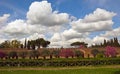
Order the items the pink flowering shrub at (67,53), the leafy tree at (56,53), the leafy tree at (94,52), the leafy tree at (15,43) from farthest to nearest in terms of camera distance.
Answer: the leafy tree at (15,43) → the leafy tree at (94,52) → the leafy tree at (56,53) → the pink flowering shrub at (67,53)

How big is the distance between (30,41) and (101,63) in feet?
226

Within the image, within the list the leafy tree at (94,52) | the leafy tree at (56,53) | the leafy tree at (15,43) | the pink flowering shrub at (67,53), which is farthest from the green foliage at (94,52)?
the leafy tree at (15,43)

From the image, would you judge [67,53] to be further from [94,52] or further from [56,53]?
[94,52]

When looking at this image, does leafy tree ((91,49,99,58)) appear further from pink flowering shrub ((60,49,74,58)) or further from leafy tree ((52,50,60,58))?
leafy tree ((52,50,60,58))

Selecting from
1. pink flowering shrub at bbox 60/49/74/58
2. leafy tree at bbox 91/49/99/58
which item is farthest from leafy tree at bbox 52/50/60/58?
leafy tree at bbox 91/49/99/58

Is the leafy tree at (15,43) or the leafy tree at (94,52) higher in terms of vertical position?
the leafy tree at (15,43)

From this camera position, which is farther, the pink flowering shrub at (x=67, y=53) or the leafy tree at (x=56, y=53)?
the leafy tree at (x=56, y=53)

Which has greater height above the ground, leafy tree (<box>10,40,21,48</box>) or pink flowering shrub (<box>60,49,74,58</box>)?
leafy tree (<box>10,40,21,48</box>)

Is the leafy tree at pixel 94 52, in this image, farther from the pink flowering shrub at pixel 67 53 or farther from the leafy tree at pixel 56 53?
the leafy tree at pixel 56 53

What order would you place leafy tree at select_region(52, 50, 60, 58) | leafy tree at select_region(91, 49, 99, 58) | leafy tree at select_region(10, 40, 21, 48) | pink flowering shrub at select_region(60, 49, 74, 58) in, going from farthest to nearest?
leafy tree at select_region(10, 40, 21, 48) → leafy tree at select_region(91, 49, 99, 58) → leafy tree at select_region(52, 50, 60, 58) → pink flowering shrub at select_region(60, 49, 74, 58)

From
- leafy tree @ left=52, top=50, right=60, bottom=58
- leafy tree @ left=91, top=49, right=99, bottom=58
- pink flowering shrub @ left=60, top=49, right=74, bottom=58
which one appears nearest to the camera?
pink flowering shrub @ left=60, top=49, right=74, bottom=58

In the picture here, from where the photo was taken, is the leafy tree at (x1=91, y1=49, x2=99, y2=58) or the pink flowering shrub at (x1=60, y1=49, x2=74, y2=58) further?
the leafy tree at (x1=91, y1=49, x2=99, y2=58)

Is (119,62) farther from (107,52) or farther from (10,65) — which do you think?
(107,52)

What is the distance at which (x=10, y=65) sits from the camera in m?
46.2
